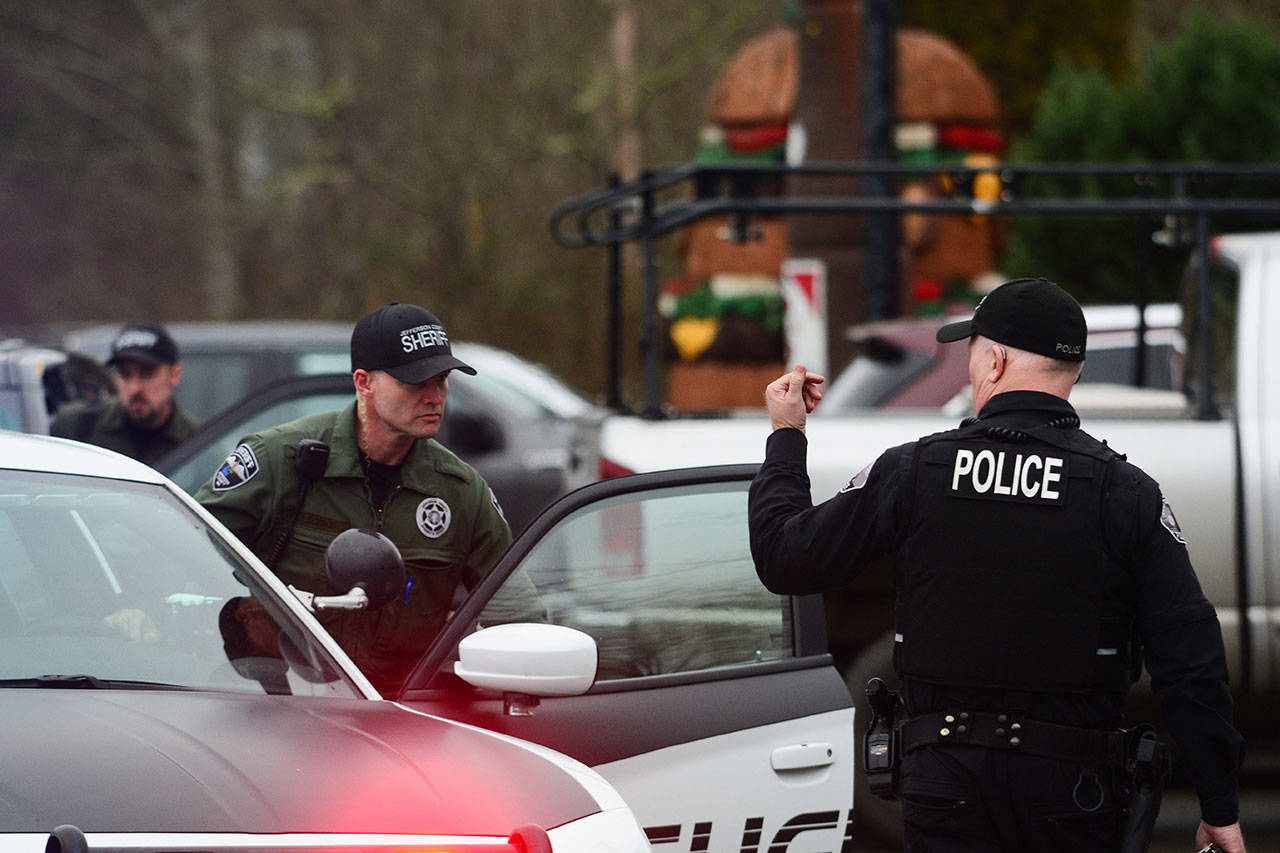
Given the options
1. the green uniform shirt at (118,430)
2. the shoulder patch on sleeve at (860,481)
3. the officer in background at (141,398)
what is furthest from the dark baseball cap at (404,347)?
the officer in background at (141,398)

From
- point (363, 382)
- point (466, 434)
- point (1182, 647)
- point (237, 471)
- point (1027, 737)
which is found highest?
point (363, 382)

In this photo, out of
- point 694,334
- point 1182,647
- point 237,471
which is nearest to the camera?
point 1182,647

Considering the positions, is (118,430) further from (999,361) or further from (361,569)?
(999,361)

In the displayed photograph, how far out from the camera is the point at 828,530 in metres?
3.42

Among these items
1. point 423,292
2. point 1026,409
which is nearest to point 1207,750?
point 1026,409

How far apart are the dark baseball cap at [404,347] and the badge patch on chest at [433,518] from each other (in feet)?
0.97

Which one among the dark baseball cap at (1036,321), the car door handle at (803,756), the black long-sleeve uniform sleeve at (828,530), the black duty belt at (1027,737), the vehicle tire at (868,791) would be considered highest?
the dark baseball cap at (1036,321)

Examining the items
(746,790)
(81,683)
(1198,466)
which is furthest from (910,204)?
(81,683)

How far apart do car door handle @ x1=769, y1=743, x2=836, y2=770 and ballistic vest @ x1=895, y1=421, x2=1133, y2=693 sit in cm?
47

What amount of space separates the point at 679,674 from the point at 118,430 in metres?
4.08

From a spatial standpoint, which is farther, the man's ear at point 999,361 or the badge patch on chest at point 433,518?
the badge patch on chest at point 433,518

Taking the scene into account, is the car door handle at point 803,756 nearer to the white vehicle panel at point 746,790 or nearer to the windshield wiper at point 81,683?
the white vehicle panel at point 746,790

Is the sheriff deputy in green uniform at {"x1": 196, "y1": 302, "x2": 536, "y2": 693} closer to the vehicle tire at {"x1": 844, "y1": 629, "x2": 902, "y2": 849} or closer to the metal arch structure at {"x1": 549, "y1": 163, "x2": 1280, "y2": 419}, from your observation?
the vehicle tire at {"x1": 844, "y1": 629, "x2": 902, "y2": 849}

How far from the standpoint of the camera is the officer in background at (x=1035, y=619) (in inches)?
130
